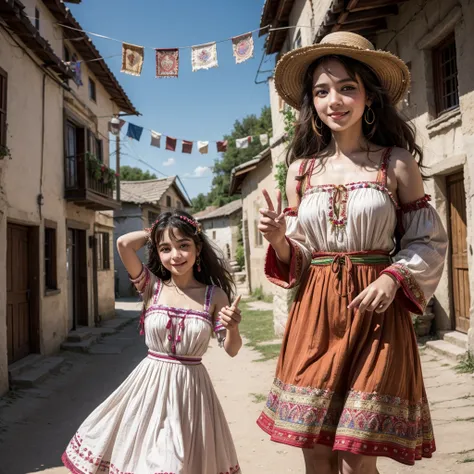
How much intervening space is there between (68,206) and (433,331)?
310 inches

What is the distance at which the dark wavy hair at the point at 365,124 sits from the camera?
2.23 m

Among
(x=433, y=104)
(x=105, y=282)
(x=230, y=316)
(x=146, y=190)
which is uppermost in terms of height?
(x=146, y=190)

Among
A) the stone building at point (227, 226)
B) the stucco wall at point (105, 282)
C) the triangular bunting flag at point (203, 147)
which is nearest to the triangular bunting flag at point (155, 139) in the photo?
the triangular bunting flag at point (203, 147)

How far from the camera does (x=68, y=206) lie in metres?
11.6

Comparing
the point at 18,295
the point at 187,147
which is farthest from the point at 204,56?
the point at 18,295

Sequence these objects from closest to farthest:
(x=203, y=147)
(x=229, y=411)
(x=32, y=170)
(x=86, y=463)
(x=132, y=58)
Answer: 1. (x=86, y=463)
2. (x=229, y=411)
3. (x=32, y=170)
4. (x=132, y=58)
5. (x=203, y=147)

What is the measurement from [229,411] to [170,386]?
3.01 metres

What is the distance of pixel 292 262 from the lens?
2146mm

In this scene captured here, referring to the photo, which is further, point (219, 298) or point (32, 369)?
point (32, 369)

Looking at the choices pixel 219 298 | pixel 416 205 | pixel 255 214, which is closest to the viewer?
pixel 416 205

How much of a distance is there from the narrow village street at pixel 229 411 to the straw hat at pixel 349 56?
2.60 m

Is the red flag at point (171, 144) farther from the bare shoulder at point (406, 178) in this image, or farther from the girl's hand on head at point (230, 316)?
the bare shoulder at point (406, 178)

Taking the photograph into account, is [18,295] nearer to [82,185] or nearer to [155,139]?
[82,185]

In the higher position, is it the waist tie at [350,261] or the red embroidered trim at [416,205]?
the red embroidered trim at [416,205]
